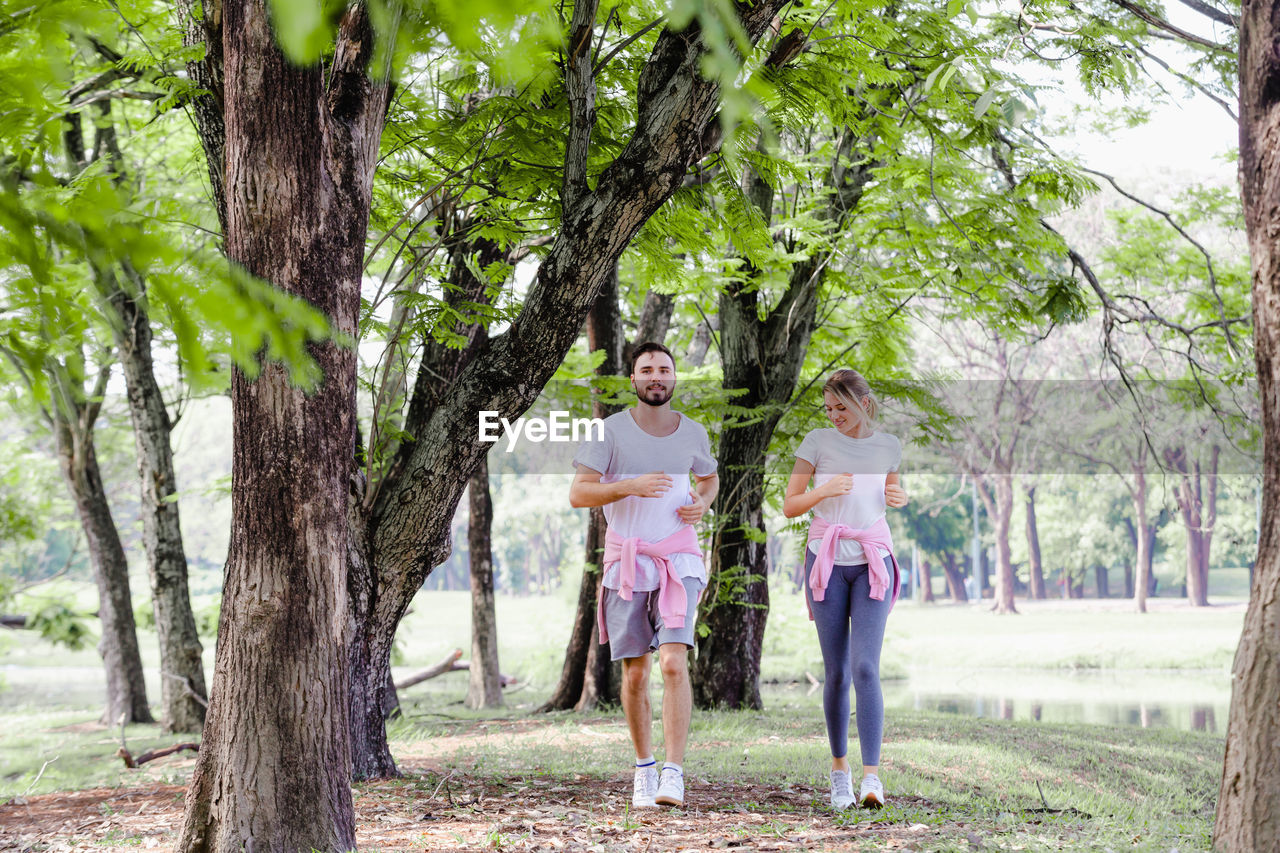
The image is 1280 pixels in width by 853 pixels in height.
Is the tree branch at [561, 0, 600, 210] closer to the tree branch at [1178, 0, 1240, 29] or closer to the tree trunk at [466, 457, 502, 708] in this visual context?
the tree branch at [1178, 0, 1240, 29]

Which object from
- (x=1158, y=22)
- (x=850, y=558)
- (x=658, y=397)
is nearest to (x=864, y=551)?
(x=850, y=558)

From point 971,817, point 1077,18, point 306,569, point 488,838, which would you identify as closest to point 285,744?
point 306,569

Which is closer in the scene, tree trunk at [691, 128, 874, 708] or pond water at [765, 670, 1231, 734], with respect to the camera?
tree trunk at [691, 128, 874, 708]

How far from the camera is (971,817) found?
14.6ft

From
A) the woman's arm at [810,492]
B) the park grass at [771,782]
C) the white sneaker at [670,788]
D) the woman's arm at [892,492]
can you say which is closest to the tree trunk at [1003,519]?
the park grass at [771,782]

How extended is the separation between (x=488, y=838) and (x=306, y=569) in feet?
4.19

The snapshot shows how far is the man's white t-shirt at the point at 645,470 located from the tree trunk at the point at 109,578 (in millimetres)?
9322

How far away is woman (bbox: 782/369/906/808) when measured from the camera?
4.59 metres

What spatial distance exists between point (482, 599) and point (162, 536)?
348cm

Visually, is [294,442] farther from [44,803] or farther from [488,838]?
[44,803]

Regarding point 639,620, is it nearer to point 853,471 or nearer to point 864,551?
point 864,551

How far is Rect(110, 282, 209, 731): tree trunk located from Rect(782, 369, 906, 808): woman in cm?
787

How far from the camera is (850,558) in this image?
15.3 ft

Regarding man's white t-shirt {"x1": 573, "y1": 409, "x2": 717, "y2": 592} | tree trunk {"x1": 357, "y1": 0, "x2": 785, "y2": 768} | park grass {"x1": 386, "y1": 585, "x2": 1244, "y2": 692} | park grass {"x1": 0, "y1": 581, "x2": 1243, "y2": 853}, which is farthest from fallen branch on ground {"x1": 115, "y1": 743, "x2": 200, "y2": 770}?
park grass {"x1": 386, "y1": 585, "x2": 1244, "y2": 692}
